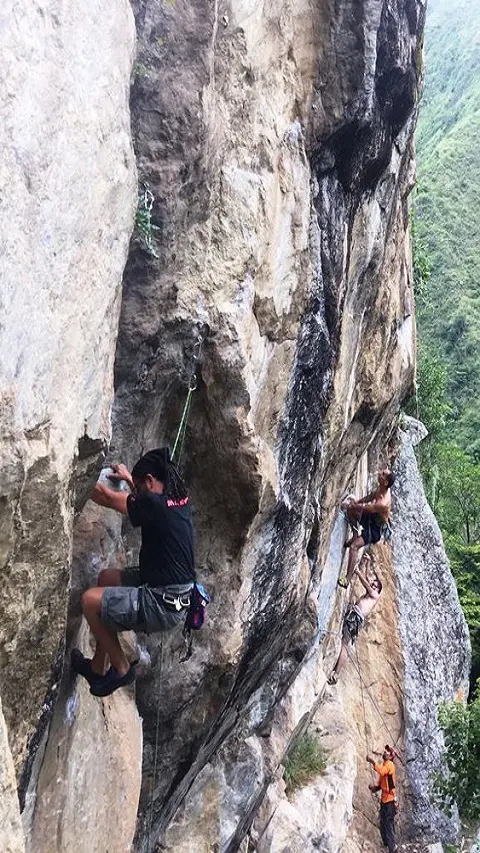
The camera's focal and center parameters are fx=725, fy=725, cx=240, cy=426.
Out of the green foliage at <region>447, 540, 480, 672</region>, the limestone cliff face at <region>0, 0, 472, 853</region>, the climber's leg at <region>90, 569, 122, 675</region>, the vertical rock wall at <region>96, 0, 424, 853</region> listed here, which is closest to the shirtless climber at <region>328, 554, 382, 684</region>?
the limestone cliff face at <region>0, 0, 472, 853</region>

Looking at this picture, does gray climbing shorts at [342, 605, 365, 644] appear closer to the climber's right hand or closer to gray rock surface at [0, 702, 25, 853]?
the climber's right hand

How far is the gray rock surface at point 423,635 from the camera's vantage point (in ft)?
40.3

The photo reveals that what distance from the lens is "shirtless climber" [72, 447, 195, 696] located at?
4207 millimetres

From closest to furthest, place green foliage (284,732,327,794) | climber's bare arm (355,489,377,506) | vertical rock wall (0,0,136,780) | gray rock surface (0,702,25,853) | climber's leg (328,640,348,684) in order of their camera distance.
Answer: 1. gray rock surface (0,702,25,853)
2. vertical rock wall (0,0,136,780)
3. green foliage (284,732,327,794)
4. climber's bare arm (355,489,377,506)
5. climber's leg (328,640,348,684)

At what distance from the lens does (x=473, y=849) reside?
12.6 m

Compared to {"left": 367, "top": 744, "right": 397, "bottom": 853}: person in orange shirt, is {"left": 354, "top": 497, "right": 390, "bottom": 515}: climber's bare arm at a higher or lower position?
higher

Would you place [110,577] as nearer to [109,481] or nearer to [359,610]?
[109,481]

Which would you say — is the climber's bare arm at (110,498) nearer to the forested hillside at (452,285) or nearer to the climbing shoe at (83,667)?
the climbing shoe at (83,667)

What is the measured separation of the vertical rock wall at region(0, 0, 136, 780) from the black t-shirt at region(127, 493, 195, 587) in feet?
1.81

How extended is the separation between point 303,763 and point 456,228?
53646 mm

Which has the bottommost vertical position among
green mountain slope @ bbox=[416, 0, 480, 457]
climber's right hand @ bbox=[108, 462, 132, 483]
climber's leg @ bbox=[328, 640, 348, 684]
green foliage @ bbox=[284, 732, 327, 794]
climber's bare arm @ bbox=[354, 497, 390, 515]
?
green foliage @ bbox=[284, 732, 327, 794]

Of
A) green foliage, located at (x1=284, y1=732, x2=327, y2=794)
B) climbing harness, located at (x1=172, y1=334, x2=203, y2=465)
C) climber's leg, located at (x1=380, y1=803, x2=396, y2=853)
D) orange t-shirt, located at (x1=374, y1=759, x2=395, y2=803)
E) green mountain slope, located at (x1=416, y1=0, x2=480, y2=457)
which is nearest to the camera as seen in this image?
climbing harness, located at (x1=172, y1=334, x2=203, y2=465)

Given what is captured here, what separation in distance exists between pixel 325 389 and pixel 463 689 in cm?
1124

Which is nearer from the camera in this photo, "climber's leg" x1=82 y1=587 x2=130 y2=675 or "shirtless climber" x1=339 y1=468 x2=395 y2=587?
"climber's leg" x1=82 y1=587 x2=130 y2=675
